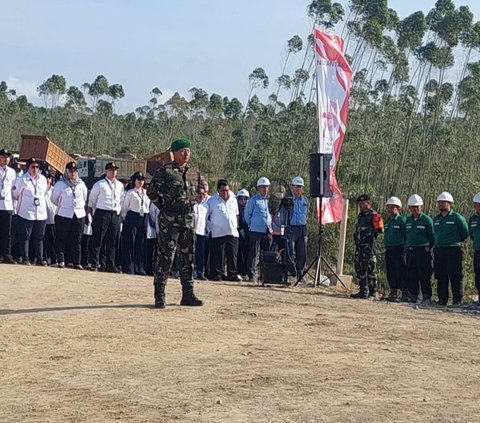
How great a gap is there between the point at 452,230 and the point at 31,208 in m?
6.98

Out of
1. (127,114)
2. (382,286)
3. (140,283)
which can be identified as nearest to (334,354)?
(140,283)

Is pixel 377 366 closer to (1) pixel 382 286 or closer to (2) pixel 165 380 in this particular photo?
(2) pixel 165 380

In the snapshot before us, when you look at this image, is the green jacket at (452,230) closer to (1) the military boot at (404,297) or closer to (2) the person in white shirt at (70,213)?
(1) the military boot at (404,297)

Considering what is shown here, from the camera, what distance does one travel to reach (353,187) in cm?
2572

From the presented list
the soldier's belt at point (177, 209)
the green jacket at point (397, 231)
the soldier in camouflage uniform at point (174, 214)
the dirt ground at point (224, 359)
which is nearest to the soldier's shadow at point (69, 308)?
the dirt ground at point (224, 359)

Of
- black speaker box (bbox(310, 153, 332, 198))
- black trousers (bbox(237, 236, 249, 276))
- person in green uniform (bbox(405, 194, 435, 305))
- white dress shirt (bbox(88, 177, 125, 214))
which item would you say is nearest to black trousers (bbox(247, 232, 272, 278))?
black trousers (bbox(237, 236, 249, 276))

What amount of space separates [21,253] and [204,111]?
99.4 ft

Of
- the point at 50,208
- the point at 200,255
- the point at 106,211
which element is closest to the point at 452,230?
the point at 200,255

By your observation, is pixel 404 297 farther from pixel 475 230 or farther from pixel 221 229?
pixel 221 229

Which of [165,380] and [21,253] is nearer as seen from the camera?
[165,380]

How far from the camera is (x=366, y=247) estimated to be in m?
13.4

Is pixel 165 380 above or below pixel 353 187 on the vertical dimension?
below

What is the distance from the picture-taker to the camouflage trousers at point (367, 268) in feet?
43.9

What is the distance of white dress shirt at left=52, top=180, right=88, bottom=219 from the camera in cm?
1398
